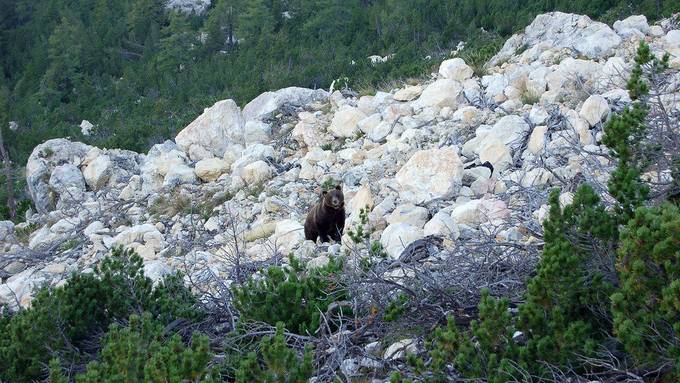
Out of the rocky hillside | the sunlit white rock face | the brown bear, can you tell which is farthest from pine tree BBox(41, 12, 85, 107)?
the brown bear

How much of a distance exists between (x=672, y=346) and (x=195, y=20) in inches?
1337

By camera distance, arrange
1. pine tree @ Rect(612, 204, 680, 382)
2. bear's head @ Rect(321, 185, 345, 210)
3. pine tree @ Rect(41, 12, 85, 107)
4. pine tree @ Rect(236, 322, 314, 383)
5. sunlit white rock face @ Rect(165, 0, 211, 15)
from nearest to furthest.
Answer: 1. pine tree @ Rect(612, 204, 680, 382)
2. pine tree @ Rect(236, 322, 314, 383)
3. bear's head @ Rect(321, 185, 345, 210)
4. pine tree @ Rect(41, 12, 85, 107)
5. sunlit white rock face @ Rect(165, 0, 211, 15)

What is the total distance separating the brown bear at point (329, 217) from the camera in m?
8.95

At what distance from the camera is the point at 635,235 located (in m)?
3.93

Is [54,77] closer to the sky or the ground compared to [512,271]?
closer to the ground

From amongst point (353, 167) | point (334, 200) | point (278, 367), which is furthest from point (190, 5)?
point (278, 367)

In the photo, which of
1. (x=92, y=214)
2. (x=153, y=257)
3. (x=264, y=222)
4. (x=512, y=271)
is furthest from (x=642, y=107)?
(x=92, y=214)

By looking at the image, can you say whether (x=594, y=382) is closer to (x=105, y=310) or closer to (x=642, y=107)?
(x=642, y=107)

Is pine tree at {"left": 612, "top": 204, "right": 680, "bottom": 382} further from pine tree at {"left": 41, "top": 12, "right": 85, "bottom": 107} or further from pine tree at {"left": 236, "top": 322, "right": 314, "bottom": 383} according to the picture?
pine tree at {"left": 41, "top": 12, "right": 85, "bottom": 107}

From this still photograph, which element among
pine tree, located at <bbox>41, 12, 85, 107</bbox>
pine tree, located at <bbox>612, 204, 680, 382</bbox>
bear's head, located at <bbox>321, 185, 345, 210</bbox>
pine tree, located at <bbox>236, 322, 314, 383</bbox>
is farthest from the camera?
pine tree, located at <bbox>41, 12, 85, 107</bbox>

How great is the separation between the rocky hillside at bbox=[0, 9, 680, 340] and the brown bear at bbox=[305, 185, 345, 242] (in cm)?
29

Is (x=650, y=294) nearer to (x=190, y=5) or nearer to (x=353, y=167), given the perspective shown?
(x=353, y=167)

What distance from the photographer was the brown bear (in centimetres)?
895

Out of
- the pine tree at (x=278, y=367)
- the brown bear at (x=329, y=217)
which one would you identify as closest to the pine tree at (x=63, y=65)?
the brown bear at (x=329, y=217)
